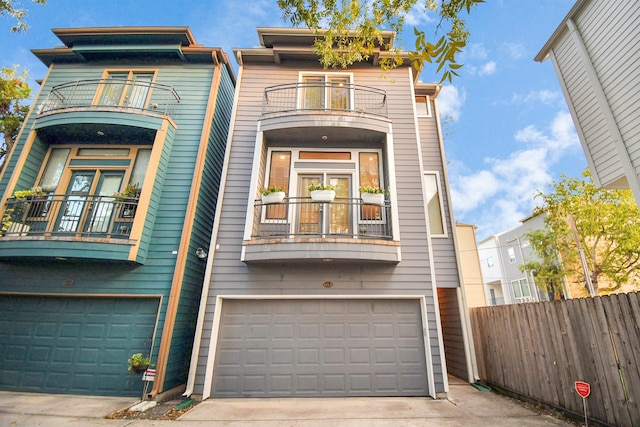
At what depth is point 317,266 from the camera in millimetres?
6820

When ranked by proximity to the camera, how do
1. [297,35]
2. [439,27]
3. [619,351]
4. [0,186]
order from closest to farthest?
[439,27] < [619,351] < [0,186] < [297,35]

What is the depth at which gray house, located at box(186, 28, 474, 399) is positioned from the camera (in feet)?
20.3

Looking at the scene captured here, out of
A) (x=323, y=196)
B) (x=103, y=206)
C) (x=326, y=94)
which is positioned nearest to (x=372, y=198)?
(x=323, y=196)

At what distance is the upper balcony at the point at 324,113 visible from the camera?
293 inches

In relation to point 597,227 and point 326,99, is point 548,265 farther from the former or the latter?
point 326,99

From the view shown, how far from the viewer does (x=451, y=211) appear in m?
8.23

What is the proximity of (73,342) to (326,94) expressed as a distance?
905cm

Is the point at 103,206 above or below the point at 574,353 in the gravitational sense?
above

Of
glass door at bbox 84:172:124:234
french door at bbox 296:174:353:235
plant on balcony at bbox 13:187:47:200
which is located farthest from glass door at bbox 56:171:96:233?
french door at bbox 296:174:353:235

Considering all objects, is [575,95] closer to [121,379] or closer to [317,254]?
[317,254]

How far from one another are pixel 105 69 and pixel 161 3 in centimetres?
489

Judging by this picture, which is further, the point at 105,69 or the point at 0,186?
the point at 105,69

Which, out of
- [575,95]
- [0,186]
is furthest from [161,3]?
[575,95]

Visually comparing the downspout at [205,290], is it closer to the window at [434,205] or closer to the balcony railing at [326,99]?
the balcony railing at [326,99]
